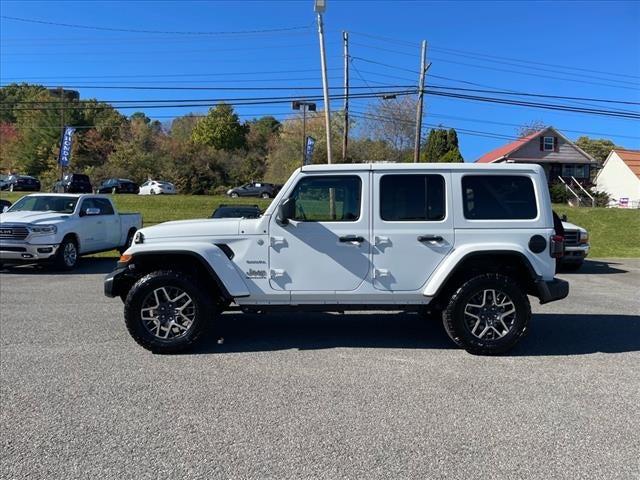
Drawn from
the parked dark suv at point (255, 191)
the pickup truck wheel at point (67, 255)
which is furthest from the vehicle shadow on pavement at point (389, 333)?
the parked dark suv at point (255, 191)

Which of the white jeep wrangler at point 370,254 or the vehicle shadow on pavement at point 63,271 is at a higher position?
the white jeep wrangler at point 370,254

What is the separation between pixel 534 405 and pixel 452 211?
84.9 inches

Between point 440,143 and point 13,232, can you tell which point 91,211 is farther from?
point 440,143

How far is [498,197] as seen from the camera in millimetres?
5680

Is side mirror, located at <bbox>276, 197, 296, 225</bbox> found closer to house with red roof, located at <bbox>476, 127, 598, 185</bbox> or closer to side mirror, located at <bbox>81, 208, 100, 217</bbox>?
side mirror, located at <bbox>81, 208, 100, 217</bbox>

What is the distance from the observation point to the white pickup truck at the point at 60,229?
11820mm

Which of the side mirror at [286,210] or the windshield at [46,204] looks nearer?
the side mirror at [286,210]

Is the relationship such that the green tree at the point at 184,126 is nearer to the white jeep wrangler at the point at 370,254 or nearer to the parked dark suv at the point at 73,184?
the parked dark suv at the point at 73,184

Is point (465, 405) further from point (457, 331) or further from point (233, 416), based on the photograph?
point (233, 416)

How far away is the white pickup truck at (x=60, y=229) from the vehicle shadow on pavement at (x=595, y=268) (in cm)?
1190

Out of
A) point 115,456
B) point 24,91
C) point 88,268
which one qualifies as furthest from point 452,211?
point 24,91

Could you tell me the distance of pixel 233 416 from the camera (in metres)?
3.96

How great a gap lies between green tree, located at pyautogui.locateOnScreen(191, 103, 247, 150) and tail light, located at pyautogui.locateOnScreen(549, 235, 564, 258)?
69674 mm

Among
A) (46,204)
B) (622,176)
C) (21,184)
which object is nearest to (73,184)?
(21,184)
